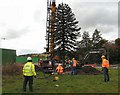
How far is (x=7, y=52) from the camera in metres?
40.8

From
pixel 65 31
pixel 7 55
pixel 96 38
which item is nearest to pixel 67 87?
pixel 7 55

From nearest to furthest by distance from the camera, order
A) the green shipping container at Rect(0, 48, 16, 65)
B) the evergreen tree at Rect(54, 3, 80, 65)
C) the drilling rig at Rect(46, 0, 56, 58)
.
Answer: the green shipping container at Rect(0, 48, 16, 65) → the drilling rig at Rect(46, 0, 56, 58) → the evergreen tree at Rect(54, 3, 80, 65)

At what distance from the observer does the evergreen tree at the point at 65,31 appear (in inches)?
2275

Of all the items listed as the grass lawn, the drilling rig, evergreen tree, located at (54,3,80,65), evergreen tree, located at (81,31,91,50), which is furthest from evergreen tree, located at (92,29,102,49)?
the grass lawn

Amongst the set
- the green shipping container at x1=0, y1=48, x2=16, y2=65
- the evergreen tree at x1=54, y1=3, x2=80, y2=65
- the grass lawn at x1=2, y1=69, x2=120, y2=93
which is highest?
the evergreen tree at x1=54, y1=3, x2=80, y2=65

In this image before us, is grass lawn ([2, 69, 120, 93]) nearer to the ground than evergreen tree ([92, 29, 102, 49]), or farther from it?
nearer to the ground

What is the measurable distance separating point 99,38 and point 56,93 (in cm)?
9511

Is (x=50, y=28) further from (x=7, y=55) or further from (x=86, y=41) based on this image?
(x=86, y=41)

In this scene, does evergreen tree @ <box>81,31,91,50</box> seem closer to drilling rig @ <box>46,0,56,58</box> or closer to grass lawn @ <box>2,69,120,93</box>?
drilling rig @ <box>46,0,56,58</box>

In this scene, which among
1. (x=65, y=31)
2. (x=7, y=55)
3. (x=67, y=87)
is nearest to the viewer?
(x=67, y=87)

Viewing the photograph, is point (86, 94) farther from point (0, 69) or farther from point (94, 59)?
point (94, 59)

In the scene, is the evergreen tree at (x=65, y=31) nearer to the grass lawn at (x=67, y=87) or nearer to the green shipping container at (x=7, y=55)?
the green shipping container at (x=7, y=55)

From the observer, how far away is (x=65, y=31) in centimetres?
5838

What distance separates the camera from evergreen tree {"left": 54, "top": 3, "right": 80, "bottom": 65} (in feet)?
190
